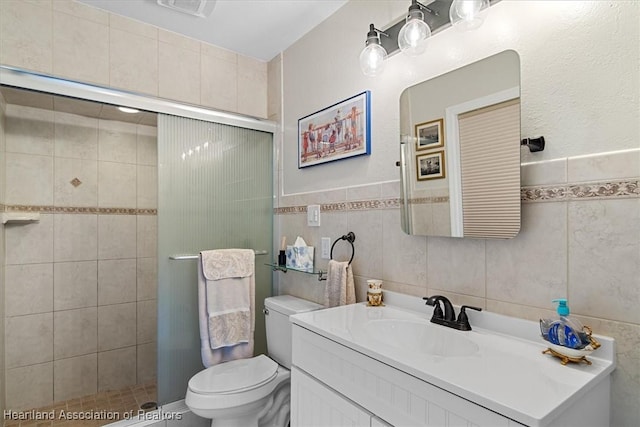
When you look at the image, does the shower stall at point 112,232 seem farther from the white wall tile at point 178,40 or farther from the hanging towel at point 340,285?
the hanging towel at point 340,285

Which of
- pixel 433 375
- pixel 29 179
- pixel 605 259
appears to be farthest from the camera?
pixel 29 179

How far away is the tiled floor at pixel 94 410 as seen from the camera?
82.9 inches

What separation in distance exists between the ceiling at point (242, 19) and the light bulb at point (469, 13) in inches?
33.0

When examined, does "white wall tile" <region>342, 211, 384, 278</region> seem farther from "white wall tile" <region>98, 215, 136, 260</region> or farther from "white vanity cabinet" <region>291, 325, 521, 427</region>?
"white wall tile" <region>98, 215, 136, 260</region>

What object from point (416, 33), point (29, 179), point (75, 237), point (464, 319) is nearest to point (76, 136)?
point (29, 179)

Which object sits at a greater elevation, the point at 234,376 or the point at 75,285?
the point at 75,285

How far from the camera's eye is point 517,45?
3.77ft

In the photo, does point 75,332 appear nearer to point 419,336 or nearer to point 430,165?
point 419,336

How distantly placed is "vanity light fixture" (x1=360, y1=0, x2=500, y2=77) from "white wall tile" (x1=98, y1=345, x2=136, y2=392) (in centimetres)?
256

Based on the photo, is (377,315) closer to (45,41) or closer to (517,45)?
(517,45)

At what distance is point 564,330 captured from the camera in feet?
2.95

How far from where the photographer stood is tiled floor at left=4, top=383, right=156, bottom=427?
2105mm

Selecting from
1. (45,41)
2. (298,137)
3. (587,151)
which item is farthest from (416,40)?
(45,41)

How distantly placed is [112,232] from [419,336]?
2311 millimetres
